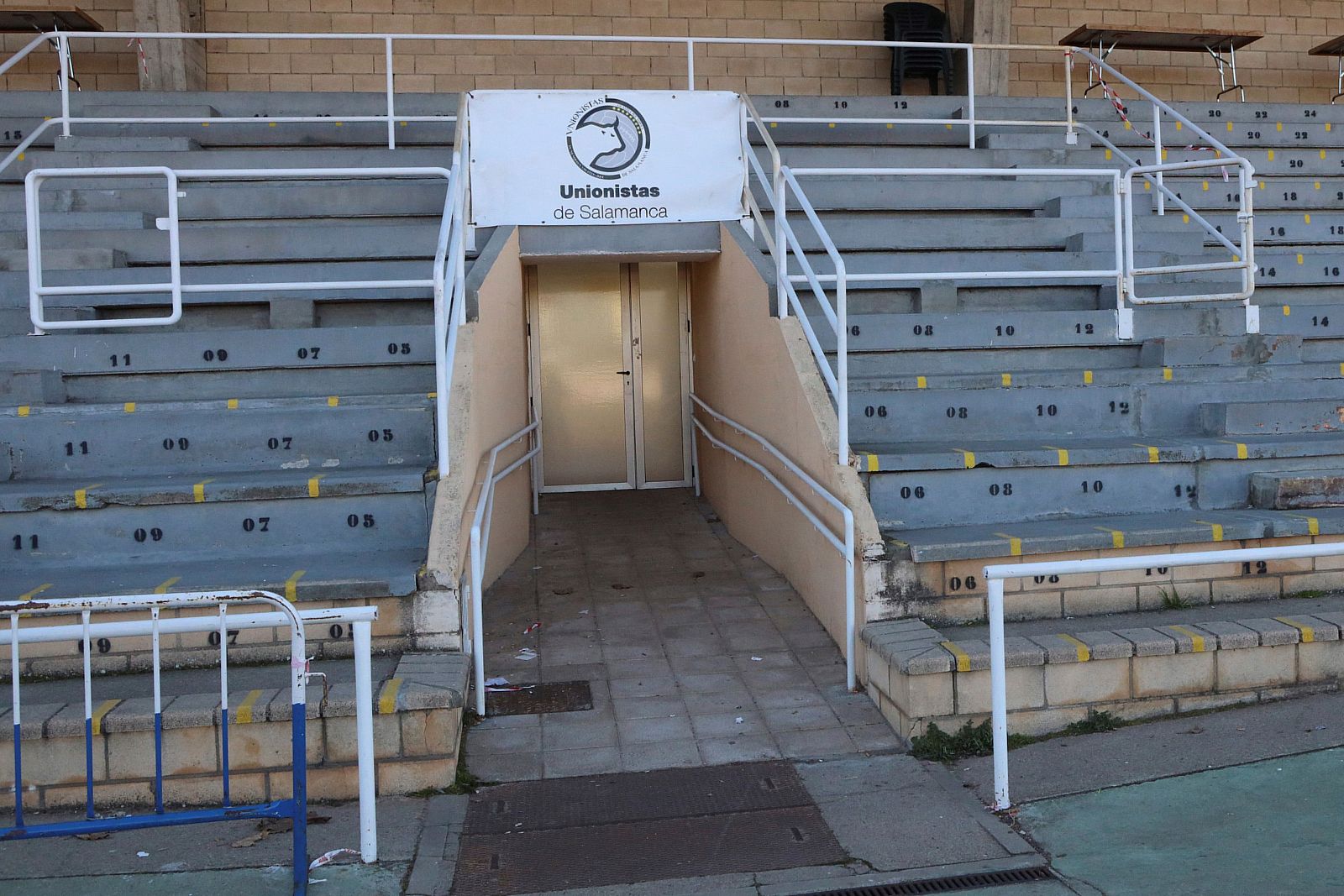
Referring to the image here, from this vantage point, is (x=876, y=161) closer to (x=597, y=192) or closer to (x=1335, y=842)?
(x=597, y=192)

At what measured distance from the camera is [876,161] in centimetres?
896

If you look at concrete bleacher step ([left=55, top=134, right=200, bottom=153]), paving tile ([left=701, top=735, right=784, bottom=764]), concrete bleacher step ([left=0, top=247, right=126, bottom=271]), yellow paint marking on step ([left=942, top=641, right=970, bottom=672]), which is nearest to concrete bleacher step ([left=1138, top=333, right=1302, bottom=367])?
yellow paint marking on step ([left=942, top=641, right=970, bottom=672])

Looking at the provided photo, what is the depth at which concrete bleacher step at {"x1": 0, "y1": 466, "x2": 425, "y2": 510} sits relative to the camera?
5250 mm

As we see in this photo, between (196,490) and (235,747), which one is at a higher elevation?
(196,490)

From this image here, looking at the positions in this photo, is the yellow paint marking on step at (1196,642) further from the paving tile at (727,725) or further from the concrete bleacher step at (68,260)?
the concrete bleacher step at (68,260)

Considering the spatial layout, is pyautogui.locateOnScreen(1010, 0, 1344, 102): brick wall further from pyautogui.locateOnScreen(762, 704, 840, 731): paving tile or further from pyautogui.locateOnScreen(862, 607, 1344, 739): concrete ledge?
pyautogui.locateOnScreen(762, 704, 840, 731): paving tile

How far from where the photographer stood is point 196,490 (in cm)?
531

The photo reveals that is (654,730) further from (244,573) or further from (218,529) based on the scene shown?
(218,529)

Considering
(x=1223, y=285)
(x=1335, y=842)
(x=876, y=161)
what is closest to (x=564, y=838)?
(x=1335, y=842)

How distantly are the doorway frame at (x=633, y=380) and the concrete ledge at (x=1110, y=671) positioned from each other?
6.07m

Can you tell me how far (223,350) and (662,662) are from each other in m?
3.22

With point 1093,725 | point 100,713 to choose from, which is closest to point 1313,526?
point 1093,725

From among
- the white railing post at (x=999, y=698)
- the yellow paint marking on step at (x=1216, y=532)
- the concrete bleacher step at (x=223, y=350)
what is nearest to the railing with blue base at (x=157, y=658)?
the white railing post at (x=999, y=698)

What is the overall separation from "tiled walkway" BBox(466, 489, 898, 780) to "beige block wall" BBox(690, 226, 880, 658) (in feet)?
0.79
